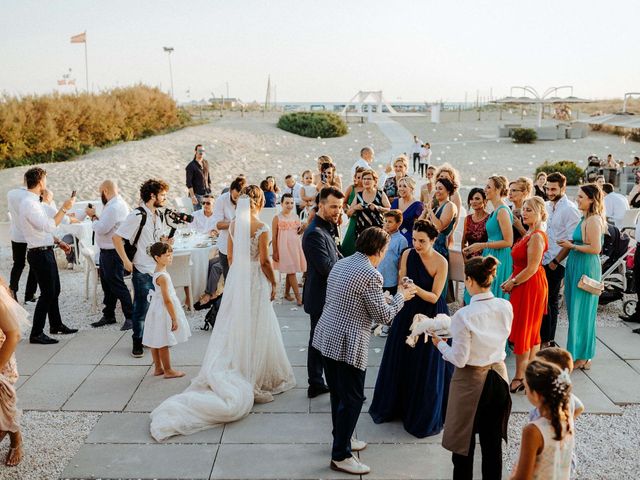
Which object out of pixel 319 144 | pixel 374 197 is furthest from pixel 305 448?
pixel 319 144

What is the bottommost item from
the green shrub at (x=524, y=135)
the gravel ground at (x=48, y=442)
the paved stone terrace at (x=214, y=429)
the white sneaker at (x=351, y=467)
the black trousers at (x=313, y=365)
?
the gravel ground at (x=48, y=442)

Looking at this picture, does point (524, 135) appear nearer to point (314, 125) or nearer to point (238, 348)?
point (314, 125)

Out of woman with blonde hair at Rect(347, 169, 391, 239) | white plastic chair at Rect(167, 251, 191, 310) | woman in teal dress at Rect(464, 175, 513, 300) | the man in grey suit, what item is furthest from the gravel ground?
woman in teal dress at Rect(464, 175, 513, 300)

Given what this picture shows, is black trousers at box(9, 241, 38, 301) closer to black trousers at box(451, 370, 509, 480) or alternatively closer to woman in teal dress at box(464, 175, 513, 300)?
woman in teal dress at box(464, 175, 513, 300)

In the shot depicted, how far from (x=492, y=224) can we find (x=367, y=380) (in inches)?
80.4

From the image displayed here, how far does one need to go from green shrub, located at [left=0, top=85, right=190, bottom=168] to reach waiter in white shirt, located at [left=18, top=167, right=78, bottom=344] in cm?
1787

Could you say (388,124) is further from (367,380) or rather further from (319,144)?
(367,380)

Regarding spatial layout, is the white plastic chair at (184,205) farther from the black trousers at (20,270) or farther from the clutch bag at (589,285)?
the clutch bag at (589,285)

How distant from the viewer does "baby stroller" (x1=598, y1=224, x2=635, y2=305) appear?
24.0ft

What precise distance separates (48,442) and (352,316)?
107 inches

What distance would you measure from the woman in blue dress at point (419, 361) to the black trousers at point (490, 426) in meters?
0.90

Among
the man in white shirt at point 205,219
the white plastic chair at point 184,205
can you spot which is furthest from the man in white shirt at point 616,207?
the white plastic chair at point 184,205

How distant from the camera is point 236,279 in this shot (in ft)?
15.9

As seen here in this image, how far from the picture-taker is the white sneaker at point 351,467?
4020 millimetres
